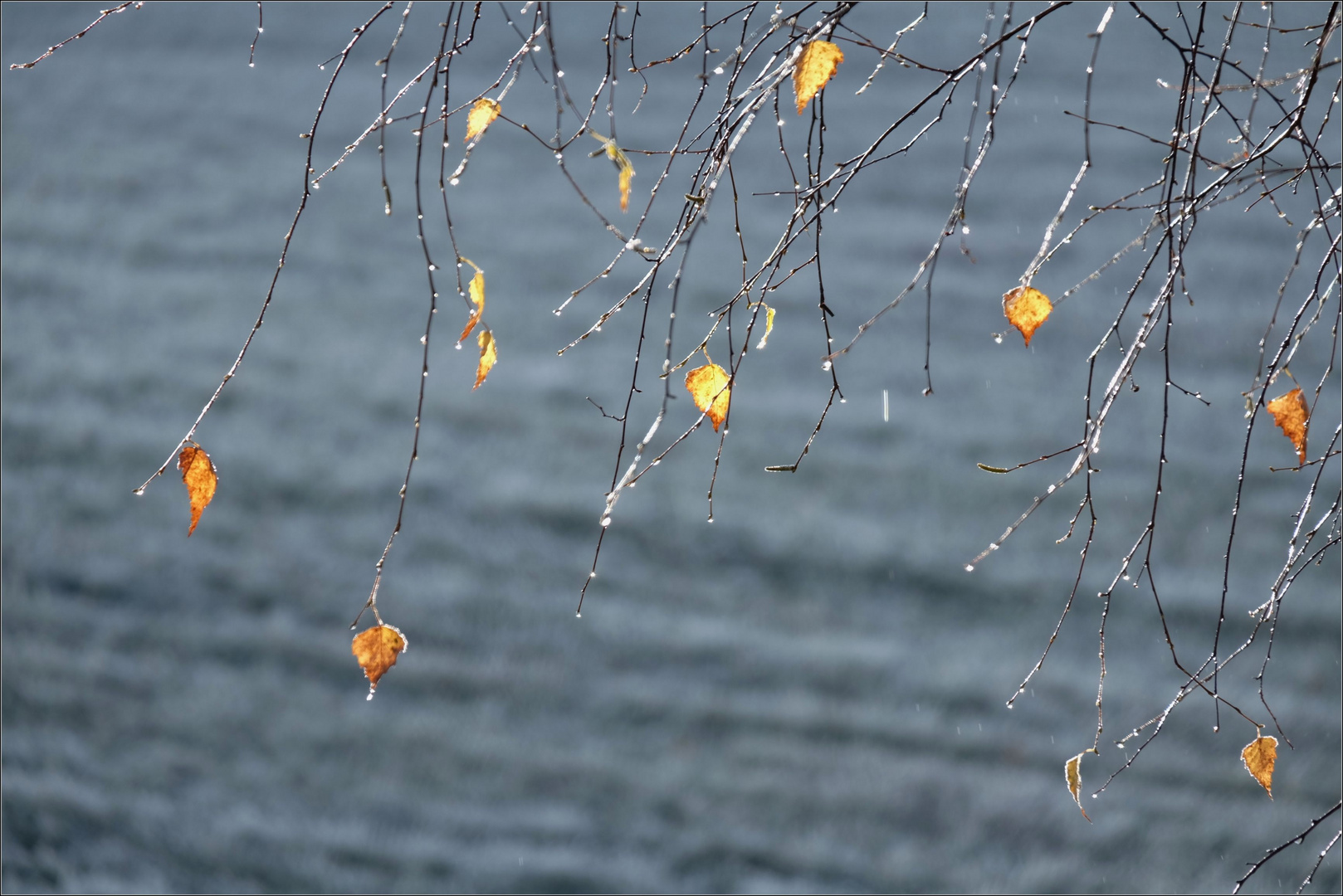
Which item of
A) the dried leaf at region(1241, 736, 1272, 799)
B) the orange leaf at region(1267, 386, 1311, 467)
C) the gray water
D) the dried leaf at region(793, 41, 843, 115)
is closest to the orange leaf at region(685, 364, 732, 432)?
the dried leaf at region(793, 41, 843, 115)

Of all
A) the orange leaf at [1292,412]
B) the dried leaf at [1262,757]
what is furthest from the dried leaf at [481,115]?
the dried leaf at [1262,757]

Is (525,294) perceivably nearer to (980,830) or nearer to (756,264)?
(756,264)

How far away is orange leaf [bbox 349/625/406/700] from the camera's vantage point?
37.7 inches

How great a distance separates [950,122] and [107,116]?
1918mm

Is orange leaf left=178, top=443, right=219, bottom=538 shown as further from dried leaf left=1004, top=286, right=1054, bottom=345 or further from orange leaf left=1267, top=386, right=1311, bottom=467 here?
orange leaf left=1267, top=386, right=1311, bottom=467

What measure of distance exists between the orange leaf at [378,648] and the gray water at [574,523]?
107 centimetres

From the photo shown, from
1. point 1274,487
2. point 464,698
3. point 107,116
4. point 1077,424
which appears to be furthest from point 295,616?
point 1274,487

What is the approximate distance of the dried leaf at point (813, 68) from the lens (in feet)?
2.75

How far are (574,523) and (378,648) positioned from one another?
3.59 ft

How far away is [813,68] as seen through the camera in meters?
0.84

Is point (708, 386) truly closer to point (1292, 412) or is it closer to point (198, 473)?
point (198, 473)

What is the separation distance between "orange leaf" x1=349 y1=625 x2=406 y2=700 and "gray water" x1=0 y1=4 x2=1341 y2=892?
1.07 meters

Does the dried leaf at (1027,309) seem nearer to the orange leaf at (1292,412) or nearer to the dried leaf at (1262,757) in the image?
the orange leaf at (1292,412)

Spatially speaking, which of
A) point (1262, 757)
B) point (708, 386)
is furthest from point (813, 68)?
point (1262, 757)
